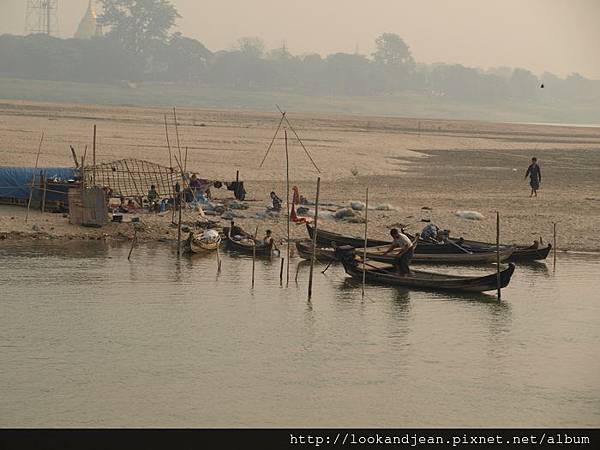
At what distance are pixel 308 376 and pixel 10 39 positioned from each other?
116942mm

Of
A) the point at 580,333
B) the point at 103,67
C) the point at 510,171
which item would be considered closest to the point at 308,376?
the point at 580,333

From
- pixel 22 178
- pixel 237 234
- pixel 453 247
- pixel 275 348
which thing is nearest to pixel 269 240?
pixel 237 234

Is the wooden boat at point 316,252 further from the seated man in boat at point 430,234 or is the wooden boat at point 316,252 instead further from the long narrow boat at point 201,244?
the seated man in boat at point 430,234

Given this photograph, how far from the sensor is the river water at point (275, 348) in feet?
40.8

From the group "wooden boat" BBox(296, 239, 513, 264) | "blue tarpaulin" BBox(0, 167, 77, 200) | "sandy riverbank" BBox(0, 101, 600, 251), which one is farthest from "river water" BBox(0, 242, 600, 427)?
"blue tarpaulin" BBox(0, 167, 77, 200)

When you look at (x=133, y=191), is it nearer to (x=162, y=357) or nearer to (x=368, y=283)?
(x=368, y=283)

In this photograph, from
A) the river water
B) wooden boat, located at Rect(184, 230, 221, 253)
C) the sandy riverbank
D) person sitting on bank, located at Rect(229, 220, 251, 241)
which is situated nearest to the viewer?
the river water

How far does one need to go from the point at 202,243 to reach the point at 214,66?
118 meters

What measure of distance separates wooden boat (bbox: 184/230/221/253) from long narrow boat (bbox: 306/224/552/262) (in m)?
1.76

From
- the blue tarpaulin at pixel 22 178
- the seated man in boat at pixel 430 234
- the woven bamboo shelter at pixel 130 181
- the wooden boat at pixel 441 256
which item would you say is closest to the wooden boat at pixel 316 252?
the wooden boat at pixel 441 256

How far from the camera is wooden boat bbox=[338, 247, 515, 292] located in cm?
1769

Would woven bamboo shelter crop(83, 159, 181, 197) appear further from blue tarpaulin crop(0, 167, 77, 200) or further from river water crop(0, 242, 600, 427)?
river water crop(0, 242, 600, 427)

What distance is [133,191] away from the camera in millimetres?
26750

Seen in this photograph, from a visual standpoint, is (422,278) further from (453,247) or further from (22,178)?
(22,178)
